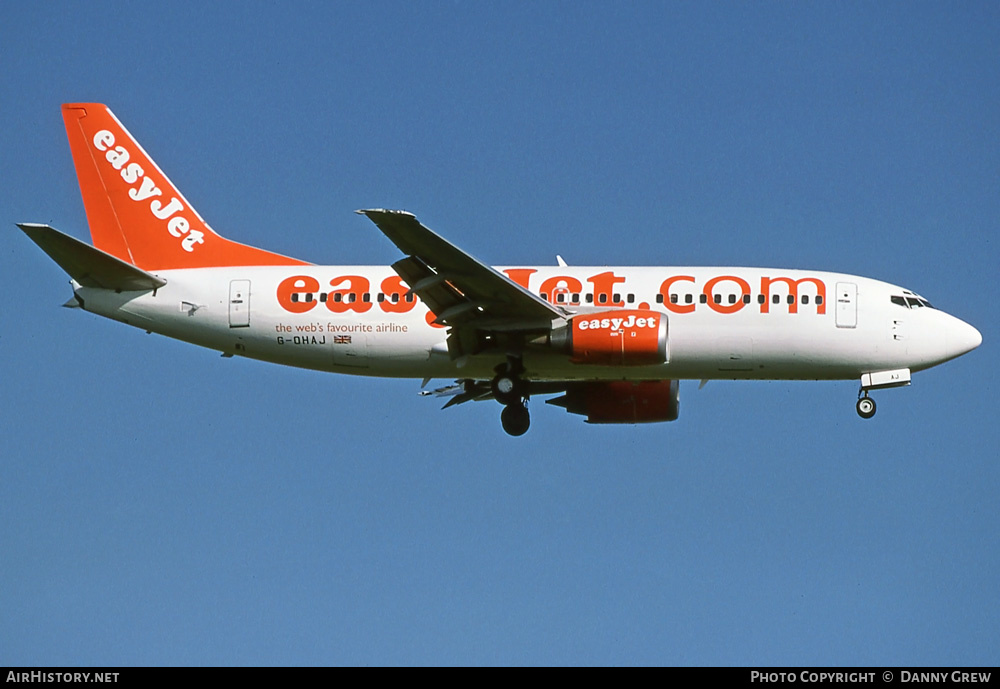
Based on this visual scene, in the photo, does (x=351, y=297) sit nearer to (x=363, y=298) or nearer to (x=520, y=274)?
(x=363, y=298)

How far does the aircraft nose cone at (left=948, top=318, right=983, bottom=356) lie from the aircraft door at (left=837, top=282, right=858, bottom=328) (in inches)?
99.8

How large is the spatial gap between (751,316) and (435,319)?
8150 millimetres

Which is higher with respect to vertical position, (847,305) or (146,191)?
(146,191)

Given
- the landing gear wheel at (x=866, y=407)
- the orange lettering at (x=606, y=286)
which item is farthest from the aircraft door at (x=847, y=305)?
the orange lettering at (x=606, y=286)

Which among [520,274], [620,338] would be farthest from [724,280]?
[520,274]

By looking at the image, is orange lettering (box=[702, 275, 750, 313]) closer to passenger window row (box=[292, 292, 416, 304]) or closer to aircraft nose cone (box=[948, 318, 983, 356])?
aircraft nose cone (box=[948, 318, 983, 356])

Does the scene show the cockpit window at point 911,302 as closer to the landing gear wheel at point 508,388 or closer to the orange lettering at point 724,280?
the orange lettering at point 724,280

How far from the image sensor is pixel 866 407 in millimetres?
38969

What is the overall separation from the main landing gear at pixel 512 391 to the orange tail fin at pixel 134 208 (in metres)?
6.97

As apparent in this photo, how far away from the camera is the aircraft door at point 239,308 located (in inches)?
1566

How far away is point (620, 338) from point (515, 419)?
4.23m

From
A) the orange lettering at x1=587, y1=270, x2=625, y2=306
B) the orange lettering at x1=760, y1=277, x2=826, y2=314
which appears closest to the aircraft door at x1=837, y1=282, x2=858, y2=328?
the orange lettering at x1=760, y1=277, x2=826, y2=314
